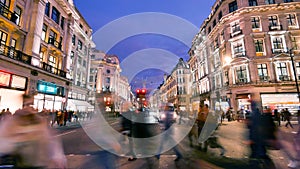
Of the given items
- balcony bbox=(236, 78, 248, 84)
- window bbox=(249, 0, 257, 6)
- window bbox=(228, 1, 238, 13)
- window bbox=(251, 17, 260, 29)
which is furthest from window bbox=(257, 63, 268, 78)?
window bbox=(228, 1, 238, 13)

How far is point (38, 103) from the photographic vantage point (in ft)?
59.0

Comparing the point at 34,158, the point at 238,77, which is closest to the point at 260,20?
the point at 238,77

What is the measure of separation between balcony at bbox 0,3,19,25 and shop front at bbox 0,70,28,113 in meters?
5.30

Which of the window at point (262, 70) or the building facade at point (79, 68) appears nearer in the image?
the window at point (262, 70)

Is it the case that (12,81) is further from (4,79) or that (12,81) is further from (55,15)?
(55,15)

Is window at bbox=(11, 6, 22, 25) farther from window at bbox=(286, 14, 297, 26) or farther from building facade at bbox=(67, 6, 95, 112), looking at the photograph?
window at bbox=(286, 14, 297, 26)

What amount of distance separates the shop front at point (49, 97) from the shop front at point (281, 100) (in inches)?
1156

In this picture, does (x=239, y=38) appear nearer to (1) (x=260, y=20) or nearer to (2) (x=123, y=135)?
(1) (x=260, y=20)

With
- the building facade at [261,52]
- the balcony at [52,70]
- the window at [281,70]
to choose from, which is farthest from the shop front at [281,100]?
the balcony at [52,70]

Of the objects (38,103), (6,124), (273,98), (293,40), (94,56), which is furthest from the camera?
(94,56)

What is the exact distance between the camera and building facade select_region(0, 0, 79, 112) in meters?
14.0

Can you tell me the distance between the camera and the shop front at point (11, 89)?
43.6ft

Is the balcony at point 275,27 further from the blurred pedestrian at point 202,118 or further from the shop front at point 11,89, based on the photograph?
the shop front at point 11,89

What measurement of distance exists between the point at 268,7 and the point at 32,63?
3351 cm
